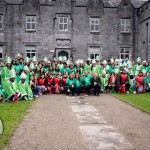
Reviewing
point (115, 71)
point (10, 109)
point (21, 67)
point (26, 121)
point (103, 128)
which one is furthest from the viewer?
point (115, 71)

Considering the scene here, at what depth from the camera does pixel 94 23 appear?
31.8 meters

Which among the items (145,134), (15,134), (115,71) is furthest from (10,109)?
(115,71)

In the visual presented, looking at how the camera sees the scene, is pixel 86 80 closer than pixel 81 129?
No

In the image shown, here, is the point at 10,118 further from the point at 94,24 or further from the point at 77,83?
the point at 94,24

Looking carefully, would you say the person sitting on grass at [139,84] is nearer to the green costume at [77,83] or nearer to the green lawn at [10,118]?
the green costume at [77,83]

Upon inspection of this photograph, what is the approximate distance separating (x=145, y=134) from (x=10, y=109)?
19.6ft

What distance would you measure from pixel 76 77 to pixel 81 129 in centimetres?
1001

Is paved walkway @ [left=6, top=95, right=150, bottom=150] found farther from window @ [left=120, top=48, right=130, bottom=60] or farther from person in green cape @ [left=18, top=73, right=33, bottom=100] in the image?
window @ [left=120, top=48, right=130, bottom=60]

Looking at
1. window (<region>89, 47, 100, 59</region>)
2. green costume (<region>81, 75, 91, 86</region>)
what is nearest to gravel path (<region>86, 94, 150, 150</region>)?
green costume (<region>81, 75, 91, 86</region>)

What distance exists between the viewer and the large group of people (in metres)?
17.6

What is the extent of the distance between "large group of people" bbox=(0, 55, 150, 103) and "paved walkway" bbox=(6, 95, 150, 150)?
5.52 m

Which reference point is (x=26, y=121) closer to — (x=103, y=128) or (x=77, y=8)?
(x=103, y=128)

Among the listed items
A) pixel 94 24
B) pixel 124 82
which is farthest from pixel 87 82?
pixel 94 24

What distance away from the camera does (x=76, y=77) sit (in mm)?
18328
